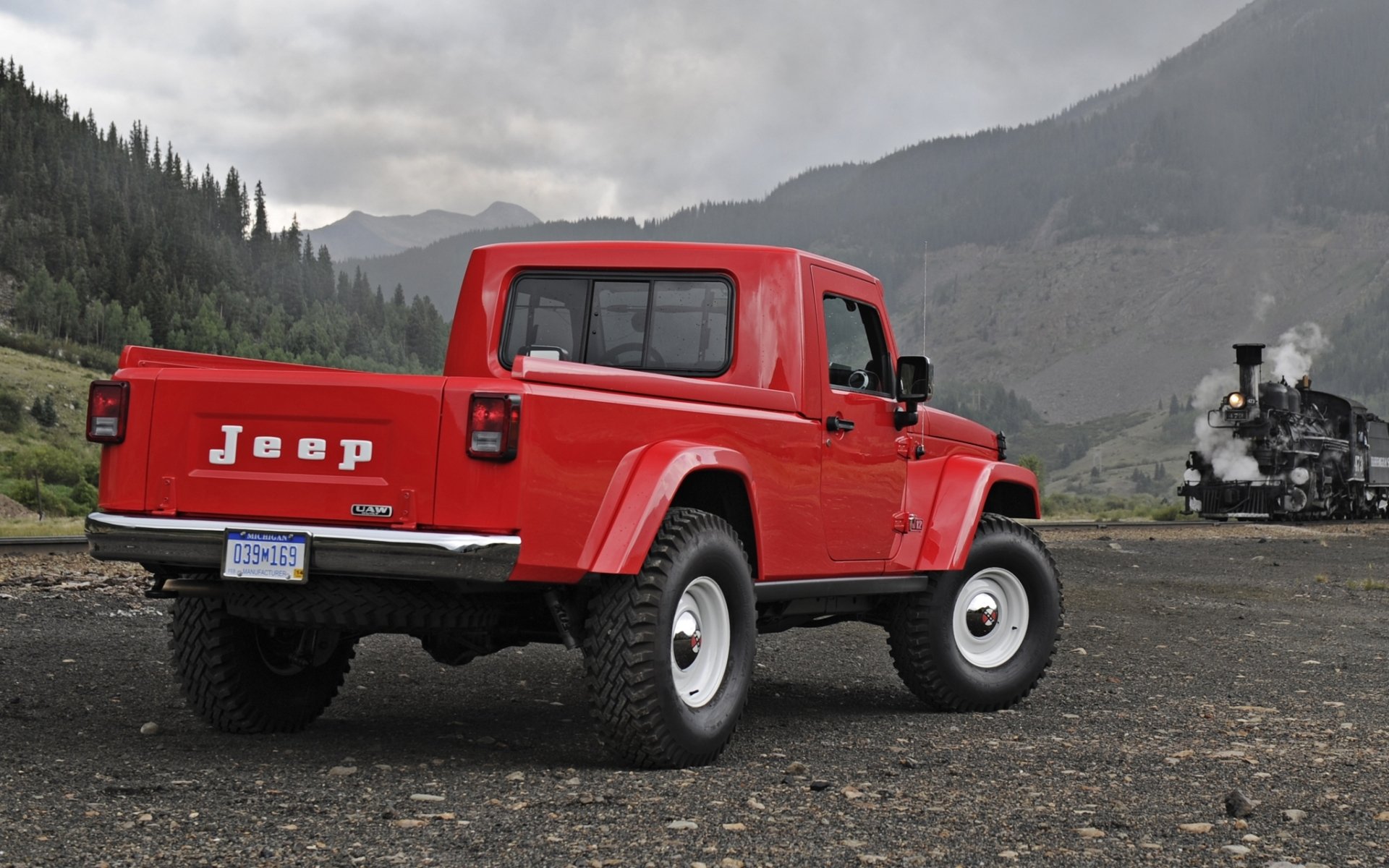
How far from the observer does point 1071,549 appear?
902 inches

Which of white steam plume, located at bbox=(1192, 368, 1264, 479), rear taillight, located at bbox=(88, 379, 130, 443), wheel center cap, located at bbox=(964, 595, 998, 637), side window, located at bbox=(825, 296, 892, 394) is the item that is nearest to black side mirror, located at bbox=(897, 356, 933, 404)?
side window, located at bbox=(825, 296, 892, 394)

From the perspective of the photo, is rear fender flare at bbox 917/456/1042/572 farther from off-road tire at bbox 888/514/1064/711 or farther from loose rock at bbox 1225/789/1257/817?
loose rock at bbox 1225/789/1257/817

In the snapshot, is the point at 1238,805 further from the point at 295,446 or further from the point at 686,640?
the point at 295,446

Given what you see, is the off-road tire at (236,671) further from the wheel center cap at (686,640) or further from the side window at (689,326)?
the side window at (689,326)

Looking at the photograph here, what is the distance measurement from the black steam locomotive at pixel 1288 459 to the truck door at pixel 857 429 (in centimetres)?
3601

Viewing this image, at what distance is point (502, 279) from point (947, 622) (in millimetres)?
3032

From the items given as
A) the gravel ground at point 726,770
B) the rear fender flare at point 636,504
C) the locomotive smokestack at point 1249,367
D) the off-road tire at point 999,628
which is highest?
the locomotive smokestack at point 1249,367

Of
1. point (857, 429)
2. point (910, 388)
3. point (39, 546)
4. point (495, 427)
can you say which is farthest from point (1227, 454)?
point (495, 427)

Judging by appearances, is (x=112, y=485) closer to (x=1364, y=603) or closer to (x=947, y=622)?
(x=947, y=622)

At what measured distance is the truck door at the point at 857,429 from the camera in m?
6.70

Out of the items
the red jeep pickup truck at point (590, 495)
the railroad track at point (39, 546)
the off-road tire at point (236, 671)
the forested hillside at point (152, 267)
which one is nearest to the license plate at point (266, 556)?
the red jeep pickup truck at point (590, 495)

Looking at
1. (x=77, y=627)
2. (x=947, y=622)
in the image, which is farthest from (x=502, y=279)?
(x=77, y=627)

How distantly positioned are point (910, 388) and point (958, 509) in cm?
80

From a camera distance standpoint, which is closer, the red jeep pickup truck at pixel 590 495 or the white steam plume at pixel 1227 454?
the red jeep pickup truck at pixel 590 495
